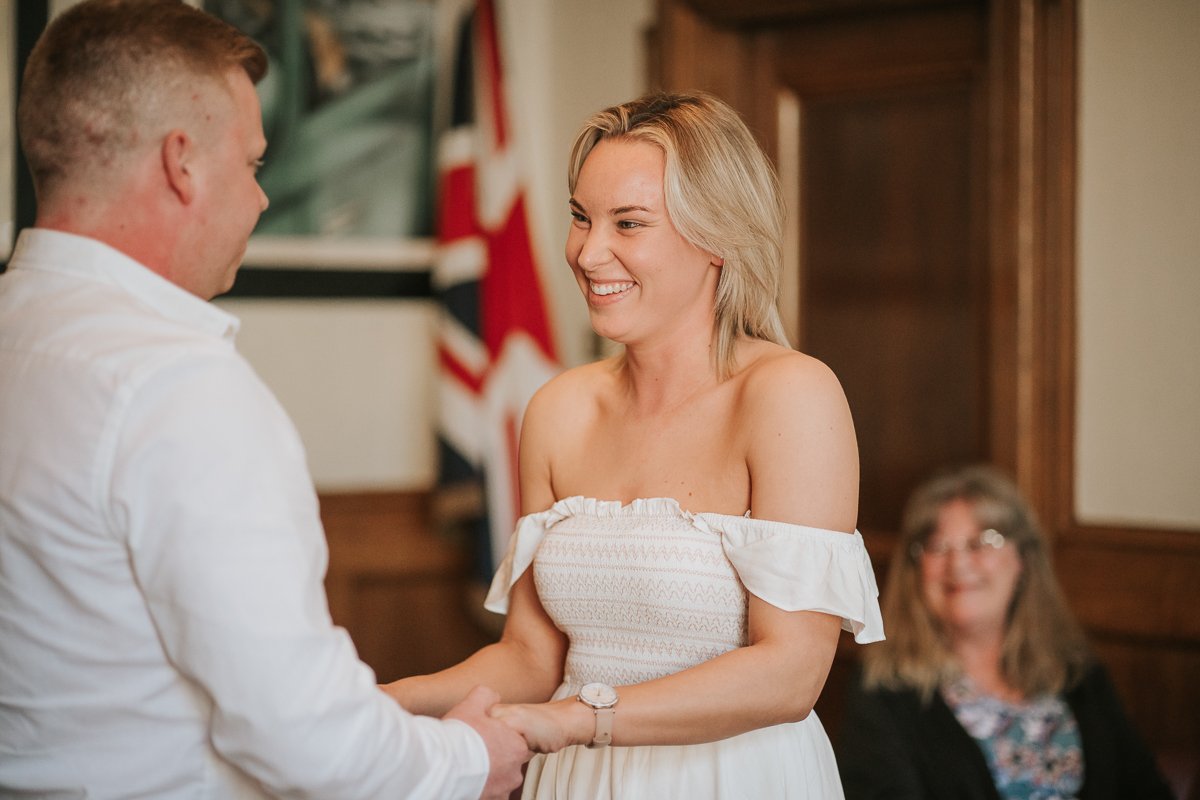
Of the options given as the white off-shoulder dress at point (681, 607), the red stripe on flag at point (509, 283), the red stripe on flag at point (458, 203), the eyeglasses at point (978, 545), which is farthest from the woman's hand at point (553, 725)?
the red stripe on flag at point (458, 203)

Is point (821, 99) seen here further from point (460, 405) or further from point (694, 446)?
point (694, 446)

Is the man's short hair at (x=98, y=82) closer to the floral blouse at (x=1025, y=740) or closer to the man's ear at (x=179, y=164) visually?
the man's ear at (x=179, y=164)

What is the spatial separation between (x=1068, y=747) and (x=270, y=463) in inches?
83.7

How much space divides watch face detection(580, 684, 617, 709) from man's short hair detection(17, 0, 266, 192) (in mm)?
889

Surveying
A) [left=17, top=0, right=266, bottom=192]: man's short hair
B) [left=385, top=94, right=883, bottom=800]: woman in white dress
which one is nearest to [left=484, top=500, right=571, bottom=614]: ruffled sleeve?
[left=385, top=94, right=883, bottom=800]: woman in white dress

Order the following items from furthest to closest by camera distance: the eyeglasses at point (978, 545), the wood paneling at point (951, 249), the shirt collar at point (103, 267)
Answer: the wood paneling at point (951, 249) < the eyeglasses at point (978, 545) < the shirt collar at point (103, 267)

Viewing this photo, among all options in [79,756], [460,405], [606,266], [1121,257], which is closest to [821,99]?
[1121,257]

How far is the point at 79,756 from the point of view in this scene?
54.9 inches

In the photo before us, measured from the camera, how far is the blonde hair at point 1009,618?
2.89 m

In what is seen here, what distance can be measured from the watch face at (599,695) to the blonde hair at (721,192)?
0.50 metres

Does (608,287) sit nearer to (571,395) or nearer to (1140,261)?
(571,395)

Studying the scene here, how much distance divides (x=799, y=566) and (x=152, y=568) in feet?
2.70

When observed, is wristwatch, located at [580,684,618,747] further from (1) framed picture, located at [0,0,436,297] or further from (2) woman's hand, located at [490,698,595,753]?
(1) framed picture, located at [0,0,436,297]

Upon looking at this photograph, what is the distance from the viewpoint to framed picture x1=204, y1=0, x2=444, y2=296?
399 centimetres
